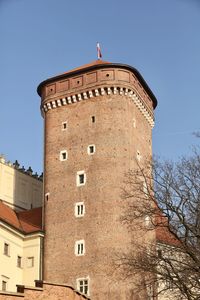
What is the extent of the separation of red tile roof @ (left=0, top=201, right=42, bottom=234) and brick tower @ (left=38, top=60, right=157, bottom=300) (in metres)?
1.72

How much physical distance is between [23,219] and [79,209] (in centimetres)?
626

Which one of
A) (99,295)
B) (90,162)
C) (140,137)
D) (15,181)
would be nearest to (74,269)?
(99,295)

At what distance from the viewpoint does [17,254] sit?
4569cm

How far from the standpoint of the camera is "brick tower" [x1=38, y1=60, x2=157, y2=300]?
4269 cm

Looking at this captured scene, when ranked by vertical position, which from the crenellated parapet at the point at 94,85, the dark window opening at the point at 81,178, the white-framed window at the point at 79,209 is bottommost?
the white-framed window at the point at 79,209

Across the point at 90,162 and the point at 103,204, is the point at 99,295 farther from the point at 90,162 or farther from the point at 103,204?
the point at 90,162

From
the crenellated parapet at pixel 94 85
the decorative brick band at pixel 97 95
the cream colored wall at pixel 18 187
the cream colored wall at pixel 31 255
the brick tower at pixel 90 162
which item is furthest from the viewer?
the cream colored wall at pixel 18 187

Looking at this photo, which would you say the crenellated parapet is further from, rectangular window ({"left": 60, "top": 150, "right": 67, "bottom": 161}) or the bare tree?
the bare tree

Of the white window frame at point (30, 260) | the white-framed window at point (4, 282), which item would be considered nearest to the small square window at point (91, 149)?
the white window frame at point (30, 260)

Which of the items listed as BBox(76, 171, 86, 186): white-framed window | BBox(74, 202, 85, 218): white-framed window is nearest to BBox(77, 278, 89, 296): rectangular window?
Answer: BBox(74, 202, 85, 218): white-framed window

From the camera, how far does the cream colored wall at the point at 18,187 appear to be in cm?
5412

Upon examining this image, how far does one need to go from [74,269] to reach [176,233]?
1551cm

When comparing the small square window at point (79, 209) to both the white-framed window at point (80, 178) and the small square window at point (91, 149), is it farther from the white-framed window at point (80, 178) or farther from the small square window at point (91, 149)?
the small square window at point (91, 149)

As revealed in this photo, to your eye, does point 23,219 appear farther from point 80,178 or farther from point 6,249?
point 80,178
